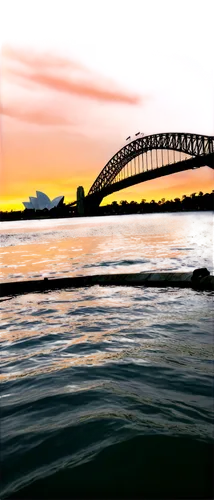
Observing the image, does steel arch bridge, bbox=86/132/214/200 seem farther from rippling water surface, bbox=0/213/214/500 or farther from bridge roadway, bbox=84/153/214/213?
rippling water surface, bbox=0/213/214/500

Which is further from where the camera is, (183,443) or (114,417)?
(114,417)

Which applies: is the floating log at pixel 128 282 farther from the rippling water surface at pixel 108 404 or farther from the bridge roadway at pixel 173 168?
the bridge roadway at pixel 173 168

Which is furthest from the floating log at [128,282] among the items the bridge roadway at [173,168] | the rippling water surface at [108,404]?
the bridge roadway at [173,168]

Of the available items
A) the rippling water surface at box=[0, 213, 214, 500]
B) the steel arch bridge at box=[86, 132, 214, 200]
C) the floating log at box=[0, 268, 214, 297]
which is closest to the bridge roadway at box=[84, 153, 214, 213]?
the steel arch bridge at box=[86, 132, 214, 200]

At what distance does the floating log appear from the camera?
11.0 metres

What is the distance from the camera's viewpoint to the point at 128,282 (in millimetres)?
12039

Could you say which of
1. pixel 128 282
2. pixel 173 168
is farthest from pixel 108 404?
pixel 173 168

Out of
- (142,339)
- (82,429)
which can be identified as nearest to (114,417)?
(82,429)

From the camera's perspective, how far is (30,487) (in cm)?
270

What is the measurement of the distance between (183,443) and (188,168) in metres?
70.2

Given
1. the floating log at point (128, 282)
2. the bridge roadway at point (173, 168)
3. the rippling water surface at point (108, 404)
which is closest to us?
the rippling water surface at point (108, 404)

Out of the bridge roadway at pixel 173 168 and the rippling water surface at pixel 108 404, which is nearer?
the rippling water surface at pixel 108 404

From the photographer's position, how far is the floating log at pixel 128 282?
1100cm

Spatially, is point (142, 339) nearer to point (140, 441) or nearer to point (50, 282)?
point (140, 441)
